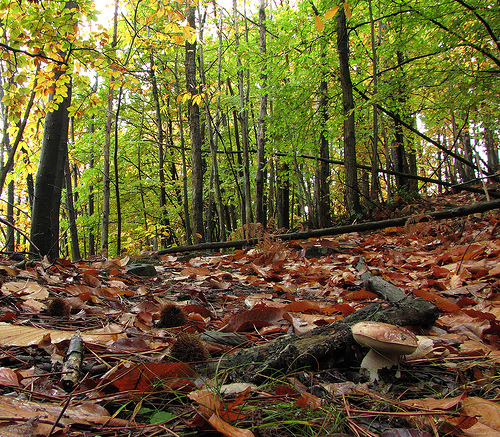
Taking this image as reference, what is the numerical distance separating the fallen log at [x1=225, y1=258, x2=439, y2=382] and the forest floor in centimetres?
3

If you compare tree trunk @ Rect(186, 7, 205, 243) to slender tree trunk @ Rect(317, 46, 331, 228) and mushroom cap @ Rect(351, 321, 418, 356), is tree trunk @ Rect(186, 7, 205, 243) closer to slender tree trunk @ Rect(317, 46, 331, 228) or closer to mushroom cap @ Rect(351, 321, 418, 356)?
slender tree trunk @ Rect(317, 46, 331, 228)

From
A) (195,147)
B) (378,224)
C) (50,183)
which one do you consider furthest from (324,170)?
(50,183)

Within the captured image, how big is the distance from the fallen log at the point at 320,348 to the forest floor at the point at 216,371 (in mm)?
34

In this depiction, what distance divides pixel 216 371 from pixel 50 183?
161 inches

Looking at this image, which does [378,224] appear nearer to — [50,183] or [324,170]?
[50,183]

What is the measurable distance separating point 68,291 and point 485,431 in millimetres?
2491

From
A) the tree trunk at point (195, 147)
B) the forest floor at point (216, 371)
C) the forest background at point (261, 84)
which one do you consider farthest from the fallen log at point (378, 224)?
the tree trunk at point (195, 147)

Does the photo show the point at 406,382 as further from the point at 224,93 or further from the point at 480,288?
the point at 224,93

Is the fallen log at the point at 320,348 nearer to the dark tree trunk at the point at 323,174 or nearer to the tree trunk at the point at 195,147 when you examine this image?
the dark tree trunk at the point at 323,174

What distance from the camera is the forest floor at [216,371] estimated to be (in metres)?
0.90

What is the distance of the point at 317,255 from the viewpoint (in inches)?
176

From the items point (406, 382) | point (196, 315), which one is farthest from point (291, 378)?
point (196, 315)

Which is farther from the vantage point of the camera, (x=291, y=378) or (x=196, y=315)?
(x=196, y=315)

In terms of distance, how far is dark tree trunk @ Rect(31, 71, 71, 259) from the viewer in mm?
4074
